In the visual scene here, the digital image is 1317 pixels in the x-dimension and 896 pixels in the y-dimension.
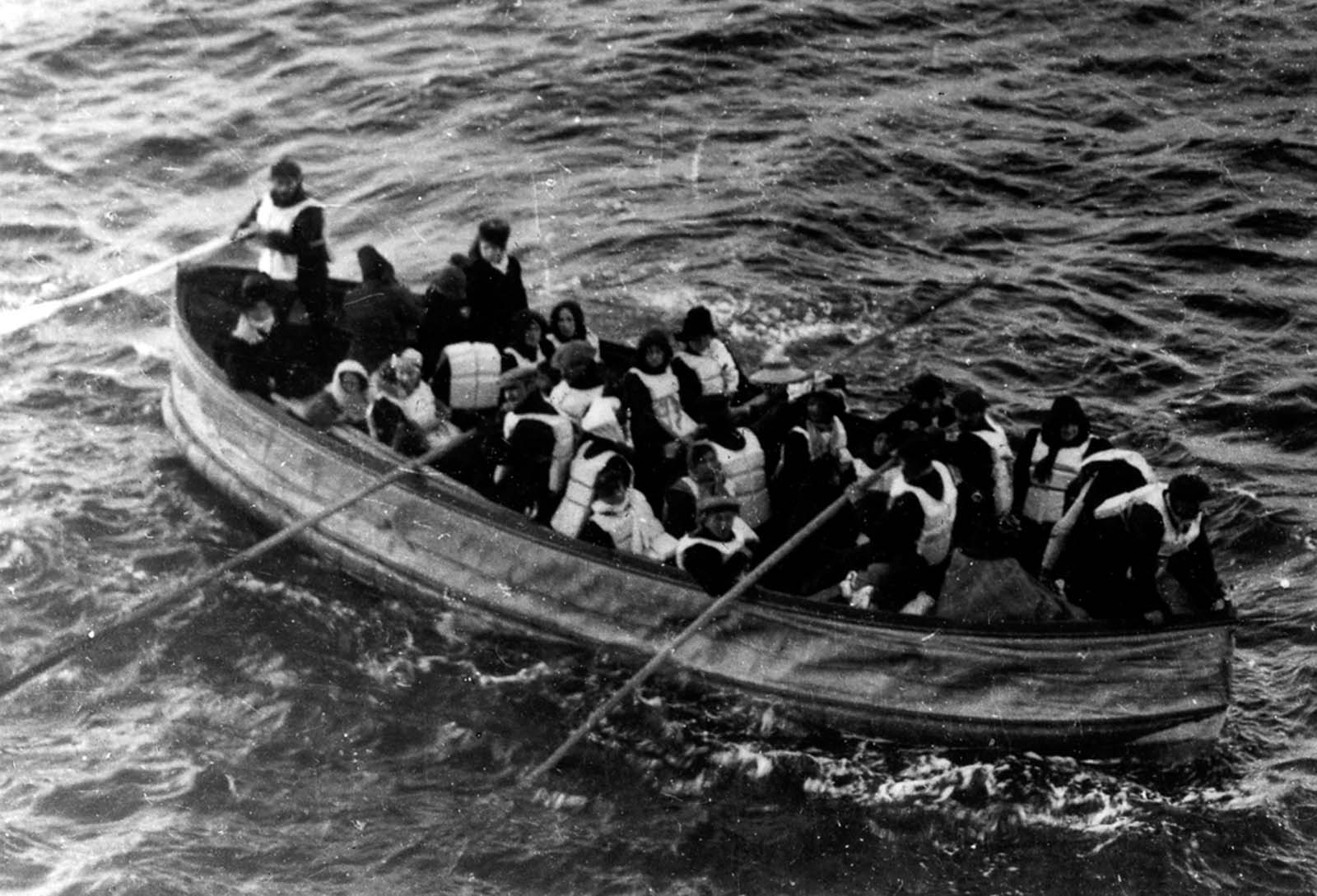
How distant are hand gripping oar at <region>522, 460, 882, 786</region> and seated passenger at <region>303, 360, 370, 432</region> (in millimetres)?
3640

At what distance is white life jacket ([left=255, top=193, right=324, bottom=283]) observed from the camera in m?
14.2

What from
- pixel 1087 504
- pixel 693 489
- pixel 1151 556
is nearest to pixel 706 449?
pixel 693 489

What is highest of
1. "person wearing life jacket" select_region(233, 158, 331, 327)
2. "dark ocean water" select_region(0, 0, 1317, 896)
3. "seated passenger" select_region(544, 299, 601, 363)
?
"person wearing life jacket" select_region(233, 158, 331, 327)

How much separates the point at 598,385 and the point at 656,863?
3.95m

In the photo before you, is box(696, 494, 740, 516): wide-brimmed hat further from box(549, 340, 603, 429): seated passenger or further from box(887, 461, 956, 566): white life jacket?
box(549, 340, 603, 429): seated passenger

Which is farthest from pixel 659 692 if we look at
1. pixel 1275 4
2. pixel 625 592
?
pixel 1275 4

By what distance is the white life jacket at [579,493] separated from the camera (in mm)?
11805

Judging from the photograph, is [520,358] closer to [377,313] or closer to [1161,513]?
[377,313]

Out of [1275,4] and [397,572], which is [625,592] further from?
[1275,4]

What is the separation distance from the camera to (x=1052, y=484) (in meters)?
11.8

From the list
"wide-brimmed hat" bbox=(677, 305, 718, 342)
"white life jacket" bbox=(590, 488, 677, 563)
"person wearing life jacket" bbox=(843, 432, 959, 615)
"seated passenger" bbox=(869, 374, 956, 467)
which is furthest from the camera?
"wide-brimmed hat" bbox=(677, 305, 718, 342)

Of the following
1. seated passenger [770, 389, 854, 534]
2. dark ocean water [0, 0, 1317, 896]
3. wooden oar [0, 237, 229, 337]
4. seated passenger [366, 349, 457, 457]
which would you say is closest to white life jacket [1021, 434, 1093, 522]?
seated passenger [770, 389, 854, 534]

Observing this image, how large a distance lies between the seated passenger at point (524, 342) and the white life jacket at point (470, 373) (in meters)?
0.24

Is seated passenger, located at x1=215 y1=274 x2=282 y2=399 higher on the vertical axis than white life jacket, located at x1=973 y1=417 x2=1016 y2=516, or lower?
higher
